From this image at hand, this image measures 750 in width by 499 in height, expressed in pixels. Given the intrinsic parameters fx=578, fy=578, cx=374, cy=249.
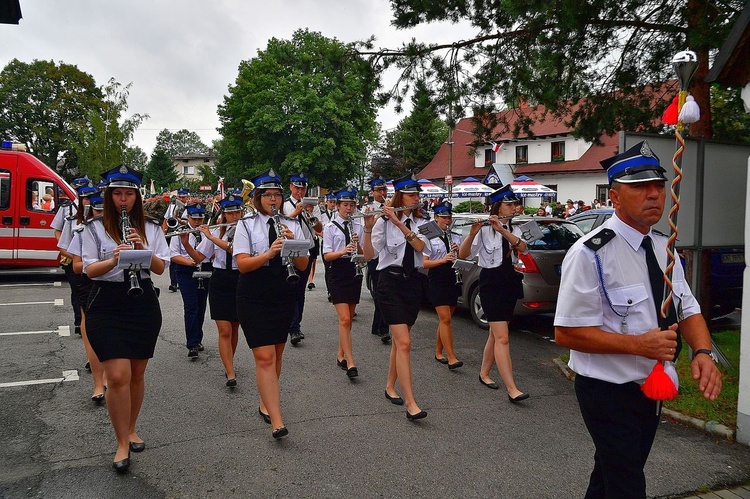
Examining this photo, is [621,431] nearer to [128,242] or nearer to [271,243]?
[271,243]

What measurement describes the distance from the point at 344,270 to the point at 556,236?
12.1 ft

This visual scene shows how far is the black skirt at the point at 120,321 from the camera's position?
13.3 feet

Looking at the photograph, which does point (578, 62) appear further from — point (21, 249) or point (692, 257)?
point (21, 249)

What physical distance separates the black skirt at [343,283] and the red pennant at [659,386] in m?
4.77

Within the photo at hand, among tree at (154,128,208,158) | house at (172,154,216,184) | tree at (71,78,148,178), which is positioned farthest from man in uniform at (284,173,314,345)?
tree at (154,128,208,158)

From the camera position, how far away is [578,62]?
8.14m

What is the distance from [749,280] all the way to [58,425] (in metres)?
5.91

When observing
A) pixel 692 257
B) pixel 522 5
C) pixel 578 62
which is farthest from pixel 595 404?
pixel 578 62

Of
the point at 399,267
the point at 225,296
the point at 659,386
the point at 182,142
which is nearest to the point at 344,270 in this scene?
the point at 225,296

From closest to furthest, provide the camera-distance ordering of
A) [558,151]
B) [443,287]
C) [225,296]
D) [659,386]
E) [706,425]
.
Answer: [659,386]
[706,425]
[225,296]
[443,287]
[558,151]

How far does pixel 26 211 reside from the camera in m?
13.9

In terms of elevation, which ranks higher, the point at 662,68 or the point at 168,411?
the point at 662,68

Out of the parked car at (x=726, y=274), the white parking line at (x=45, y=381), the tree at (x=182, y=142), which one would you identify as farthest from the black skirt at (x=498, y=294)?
the tree at (x=182, y=142)

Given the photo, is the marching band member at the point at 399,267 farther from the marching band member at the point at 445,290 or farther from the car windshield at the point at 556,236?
the car windshield at the point at 556,236
